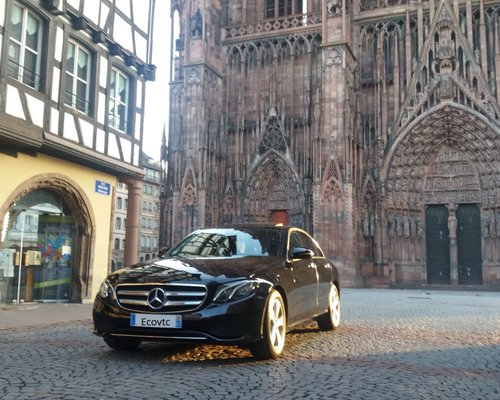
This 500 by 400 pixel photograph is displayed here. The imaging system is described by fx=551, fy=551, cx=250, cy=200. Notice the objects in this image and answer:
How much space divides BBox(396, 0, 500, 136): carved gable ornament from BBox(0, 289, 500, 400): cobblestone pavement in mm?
21207

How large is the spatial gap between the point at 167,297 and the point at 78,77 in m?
10.4

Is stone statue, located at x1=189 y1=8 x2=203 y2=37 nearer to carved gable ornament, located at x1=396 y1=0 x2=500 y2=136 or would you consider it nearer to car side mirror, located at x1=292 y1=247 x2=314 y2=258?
A: carved gable ornament, located at x1=396 y1=0 x2=500 y2=136

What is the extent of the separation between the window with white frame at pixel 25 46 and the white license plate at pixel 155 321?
8161 mm

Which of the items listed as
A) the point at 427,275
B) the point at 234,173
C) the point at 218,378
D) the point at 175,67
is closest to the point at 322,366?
the point at 218,378

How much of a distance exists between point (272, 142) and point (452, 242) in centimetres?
1074

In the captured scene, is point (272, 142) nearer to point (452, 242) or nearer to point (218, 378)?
point (452, 242)

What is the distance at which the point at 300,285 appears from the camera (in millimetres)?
6867

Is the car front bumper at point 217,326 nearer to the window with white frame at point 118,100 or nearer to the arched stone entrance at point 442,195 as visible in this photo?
the window with white frame at point 118,100

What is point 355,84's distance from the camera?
2869 centimetres

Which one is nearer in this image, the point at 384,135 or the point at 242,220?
the point at 384,135

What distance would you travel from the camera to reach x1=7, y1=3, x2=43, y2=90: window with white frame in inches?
469

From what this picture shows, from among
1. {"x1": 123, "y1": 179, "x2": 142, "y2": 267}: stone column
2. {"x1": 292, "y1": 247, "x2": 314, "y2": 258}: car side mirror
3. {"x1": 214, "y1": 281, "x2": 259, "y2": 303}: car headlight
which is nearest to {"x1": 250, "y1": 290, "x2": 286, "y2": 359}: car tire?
{"x1": 214, "y1": 281, "x2": 259, "y2": 303}: car headlight

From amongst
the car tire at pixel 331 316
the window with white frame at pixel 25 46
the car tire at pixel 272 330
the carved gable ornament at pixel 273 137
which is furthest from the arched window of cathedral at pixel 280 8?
the car tire at pixel 272 330

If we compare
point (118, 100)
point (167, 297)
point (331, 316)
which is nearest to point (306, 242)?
point (331, 316)
